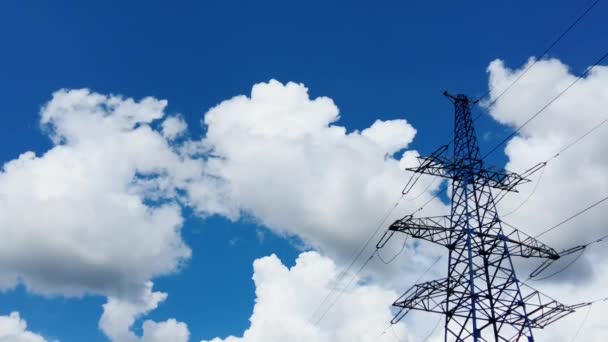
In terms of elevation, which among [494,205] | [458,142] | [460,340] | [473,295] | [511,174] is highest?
[458,142]

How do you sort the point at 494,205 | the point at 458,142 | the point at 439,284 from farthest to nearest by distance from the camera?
the point at 458,142, the point at 494,205, the point at 439,284

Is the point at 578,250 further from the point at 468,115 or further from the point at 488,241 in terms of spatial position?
the point at 468,115

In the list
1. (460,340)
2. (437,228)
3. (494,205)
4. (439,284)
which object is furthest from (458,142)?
(460,340)

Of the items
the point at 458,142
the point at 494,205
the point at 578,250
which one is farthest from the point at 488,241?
the point at 458,142

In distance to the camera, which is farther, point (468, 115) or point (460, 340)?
point (468, 115)

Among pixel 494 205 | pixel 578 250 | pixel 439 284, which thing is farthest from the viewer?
pixel 494 205

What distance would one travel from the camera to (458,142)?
30.5m

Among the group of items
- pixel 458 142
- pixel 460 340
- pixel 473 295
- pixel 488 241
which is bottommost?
pixel 460 340

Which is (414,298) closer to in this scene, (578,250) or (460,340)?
(460,340)

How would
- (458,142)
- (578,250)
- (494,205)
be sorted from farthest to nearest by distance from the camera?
(458,142), (494,205), (578,250)

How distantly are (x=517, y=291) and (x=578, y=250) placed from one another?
342 cm

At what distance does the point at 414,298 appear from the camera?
2630 centimetres

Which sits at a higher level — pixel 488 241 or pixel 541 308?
pixel 488 241

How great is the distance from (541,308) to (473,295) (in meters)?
3.47
